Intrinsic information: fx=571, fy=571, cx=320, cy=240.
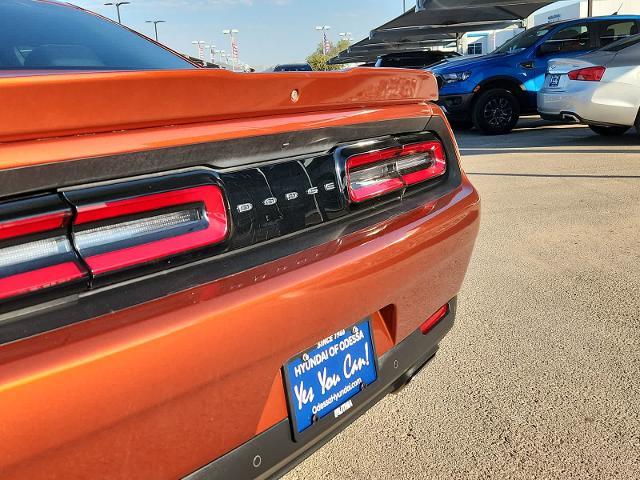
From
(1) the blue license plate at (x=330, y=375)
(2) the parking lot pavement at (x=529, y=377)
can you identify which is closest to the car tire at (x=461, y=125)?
(2) the parking lot pavement at (x=529, y=377)

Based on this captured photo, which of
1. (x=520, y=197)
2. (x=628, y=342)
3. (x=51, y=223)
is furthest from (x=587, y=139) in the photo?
(x=51, y=223)

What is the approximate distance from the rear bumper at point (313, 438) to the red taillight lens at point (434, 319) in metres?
0.01

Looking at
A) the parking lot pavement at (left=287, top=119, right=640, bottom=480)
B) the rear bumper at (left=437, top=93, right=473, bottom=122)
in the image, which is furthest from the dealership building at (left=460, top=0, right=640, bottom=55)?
the parking lot pavement at (left=287, top=119, right=640, bottom=480)

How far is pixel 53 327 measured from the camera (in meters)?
1.02

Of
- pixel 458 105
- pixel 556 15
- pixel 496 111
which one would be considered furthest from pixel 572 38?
pixel 556 15

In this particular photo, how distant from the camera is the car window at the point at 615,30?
9.53 meters

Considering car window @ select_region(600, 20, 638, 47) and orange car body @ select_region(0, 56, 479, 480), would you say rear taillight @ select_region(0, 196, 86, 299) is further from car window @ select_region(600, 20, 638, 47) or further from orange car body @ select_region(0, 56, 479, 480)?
car window @ select_region(600, 20, 638, 47)

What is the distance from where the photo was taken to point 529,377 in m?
2.44

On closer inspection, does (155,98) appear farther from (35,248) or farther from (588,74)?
(588,74)

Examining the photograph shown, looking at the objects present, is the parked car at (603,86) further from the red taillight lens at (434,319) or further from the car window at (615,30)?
the red taillight lens at (434,319)

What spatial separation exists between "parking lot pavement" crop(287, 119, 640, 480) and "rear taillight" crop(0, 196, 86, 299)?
1.24 metres

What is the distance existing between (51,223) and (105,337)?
0.78 ft

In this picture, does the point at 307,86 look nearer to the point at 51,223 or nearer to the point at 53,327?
the point at 51,223

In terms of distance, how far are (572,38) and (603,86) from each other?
8.69 ft
